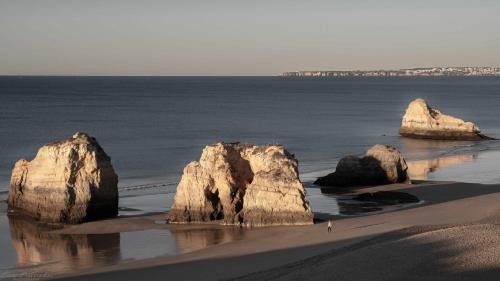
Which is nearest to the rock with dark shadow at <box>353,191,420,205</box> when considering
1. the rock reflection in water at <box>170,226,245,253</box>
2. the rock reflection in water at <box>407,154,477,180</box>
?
the rock reflection in water at <box>407,154,477,180</box>

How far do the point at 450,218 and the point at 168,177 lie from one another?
22.8 metres

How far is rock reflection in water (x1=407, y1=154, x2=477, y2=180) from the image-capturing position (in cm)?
5501

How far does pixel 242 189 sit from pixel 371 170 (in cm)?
1309

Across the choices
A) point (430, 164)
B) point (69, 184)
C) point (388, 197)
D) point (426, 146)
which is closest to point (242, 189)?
point (69, 184)

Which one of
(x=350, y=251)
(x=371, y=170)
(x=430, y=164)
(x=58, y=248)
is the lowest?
(x=58, y=248)

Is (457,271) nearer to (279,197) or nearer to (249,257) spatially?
(249,257)

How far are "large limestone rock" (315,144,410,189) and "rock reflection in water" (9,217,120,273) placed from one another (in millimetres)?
17681

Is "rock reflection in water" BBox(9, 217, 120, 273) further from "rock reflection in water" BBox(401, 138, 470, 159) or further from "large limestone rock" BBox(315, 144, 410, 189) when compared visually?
"rock reflection in water" BBox(401, 138, 470, 159)

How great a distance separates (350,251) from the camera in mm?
27109

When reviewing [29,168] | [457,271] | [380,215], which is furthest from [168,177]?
[457,271]

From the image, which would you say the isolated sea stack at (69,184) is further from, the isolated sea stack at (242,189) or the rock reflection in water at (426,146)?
the rock reflection in water at (426,146)

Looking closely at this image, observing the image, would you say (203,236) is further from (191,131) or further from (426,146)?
(191,131)

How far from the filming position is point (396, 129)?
3935 inches

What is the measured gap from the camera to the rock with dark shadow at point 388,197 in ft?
138
